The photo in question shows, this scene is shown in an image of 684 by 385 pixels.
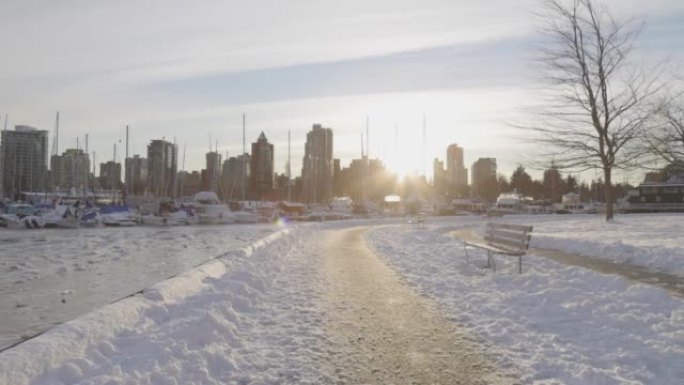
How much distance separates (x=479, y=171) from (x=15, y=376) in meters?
161

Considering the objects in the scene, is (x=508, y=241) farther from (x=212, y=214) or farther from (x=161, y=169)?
(x=161, y=169)

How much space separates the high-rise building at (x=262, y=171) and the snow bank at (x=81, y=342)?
111 metres

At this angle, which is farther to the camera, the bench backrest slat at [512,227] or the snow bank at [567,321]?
the bench backrest slat at [512,227]

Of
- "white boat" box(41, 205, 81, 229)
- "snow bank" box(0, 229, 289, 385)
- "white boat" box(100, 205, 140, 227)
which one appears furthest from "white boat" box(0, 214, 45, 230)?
"snow bank" box(0, 229, 289, 385)

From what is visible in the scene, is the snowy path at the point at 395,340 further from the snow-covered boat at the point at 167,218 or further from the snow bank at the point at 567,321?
the snow-covered boat at the point at 167,218

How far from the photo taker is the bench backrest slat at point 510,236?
40.2 ft

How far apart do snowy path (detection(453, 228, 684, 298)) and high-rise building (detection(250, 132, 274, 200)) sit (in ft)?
344

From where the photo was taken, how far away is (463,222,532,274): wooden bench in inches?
479

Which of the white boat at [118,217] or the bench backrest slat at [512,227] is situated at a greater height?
the bench backrest slat at [512,227]

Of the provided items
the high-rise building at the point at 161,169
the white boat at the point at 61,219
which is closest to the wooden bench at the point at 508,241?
the white boat at the point at 61,219

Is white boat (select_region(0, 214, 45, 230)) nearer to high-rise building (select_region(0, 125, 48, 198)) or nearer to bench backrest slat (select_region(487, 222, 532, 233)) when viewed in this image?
bench backrest slat (select_region(487, 222, 532, 233))

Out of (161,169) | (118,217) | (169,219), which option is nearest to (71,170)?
(161,169)

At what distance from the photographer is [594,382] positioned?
513cm

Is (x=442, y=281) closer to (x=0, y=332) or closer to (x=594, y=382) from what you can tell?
(x=594, y=382)
